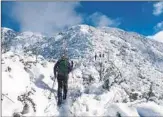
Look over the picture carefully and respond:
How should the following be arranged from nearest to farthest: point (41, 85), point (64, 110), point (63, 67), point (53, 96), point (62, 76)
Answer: point (64, 110)
point (62, 76)
point (63, 67)
point (53, 96)
point (41, 85)

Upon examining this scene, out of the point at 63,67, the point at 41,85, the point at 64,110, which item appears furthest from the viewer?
the point at 41,85

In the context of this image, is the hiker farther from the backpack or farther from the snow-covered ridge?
the snow-covered ridge

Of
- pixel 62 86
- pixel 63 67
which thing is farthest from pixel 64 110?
pixel 63 67

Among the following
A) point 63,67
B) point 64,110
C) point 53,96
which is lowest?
point 64,110

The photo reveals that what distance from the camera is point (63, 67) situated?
17.5 metres

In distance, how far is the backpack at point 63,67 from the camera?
17406 millimetres

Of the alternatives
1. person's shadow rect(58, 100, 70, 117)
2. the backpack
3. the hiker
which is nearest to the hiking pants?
the hiker

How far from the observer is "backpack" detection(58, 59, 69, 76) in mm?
17406

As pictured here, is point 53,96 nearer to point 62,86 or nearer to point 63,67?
point 62,86

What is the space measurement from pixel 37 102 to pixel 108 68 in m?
8.96

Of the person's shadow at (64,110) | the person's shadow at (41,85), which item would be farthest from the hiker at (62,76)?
the person's shadow at (41,85)

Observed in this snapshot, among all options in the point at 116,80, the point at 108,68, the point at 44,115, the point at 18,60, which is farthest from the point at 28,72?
the point at 108,68

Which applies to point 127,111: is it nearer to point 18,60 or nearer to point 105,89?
point 105,89

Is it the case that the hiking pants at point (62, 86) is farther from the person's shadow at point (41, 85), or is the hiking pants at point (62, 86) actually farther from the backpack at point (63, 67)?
the person's shadow at point (41, 85)
